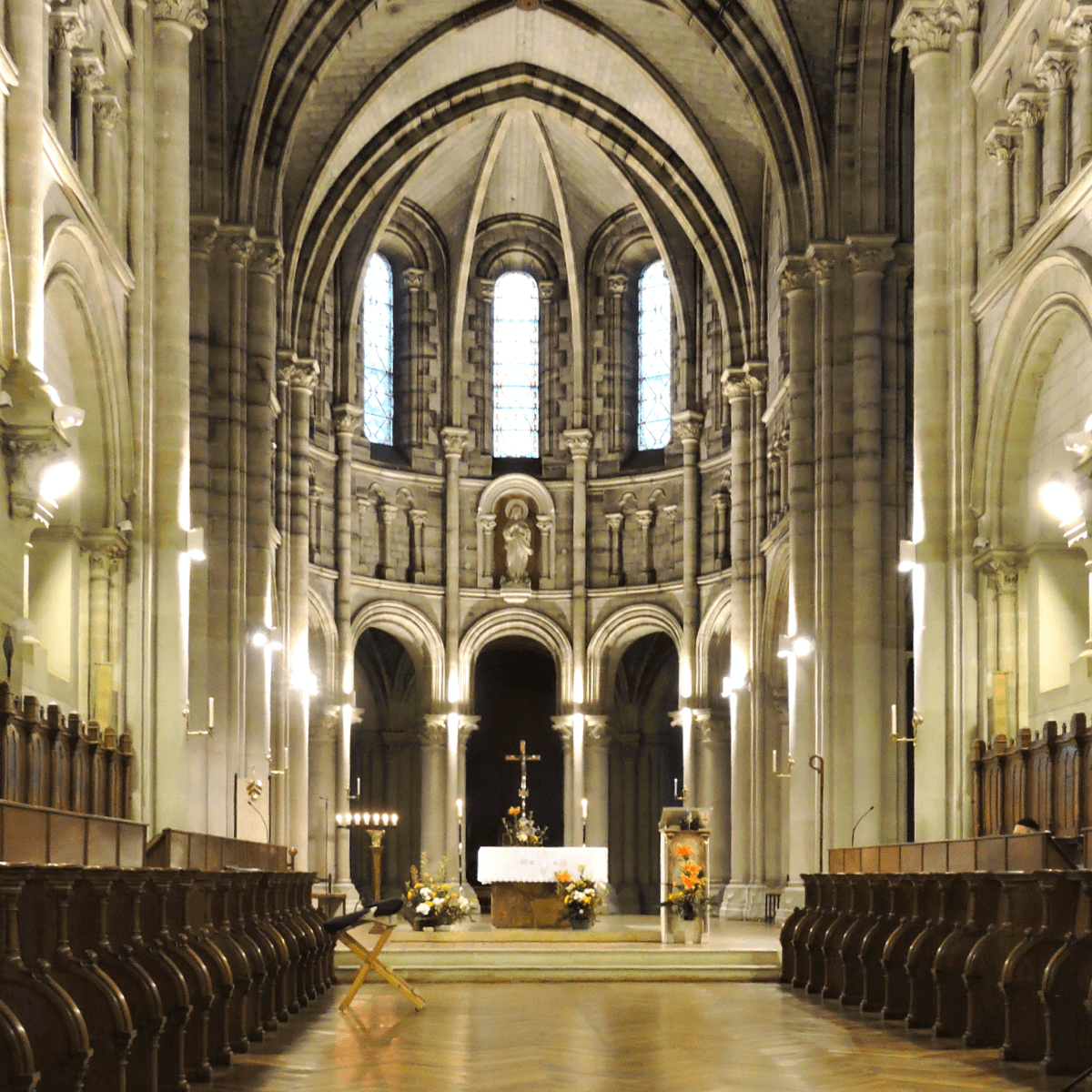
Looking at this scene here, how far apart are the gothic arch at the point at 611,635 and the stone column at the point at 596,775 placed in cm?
45

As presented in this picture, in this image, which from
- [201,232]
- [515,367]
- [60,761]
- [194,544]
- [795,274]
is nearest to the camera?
[60,761]

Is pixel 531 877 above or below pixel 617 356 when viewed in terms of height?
below

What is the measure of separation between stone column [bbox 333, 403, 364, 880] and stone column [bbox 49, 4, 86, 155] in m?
19.5

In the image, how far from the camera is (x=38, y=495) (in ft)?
42.8

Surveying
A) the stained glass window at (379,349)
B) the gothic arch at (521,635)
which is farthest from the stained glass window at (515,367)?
the gothic arch at (521,635)

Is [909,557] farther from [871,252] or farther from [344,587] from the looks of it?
[344,587]

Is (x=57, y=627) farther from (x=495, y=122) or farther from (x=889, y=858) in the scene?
(x=495, y=122)

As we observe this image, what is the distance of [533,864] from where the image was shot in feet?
83.3

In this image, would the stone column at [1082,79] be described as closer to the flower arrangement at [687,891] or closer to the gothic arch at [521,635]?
the flower arrangement at [687,891]

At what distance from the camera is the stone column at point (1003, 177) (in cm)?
1797

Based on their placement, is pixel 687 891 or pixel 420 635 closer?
pixel 687 891

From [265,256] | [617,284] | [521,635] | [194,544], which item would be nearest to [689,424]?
[617,284]

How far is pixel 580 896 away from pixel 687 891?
265 cm

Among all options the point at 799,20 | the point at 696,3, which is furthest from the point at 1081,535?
the point at 696,3
